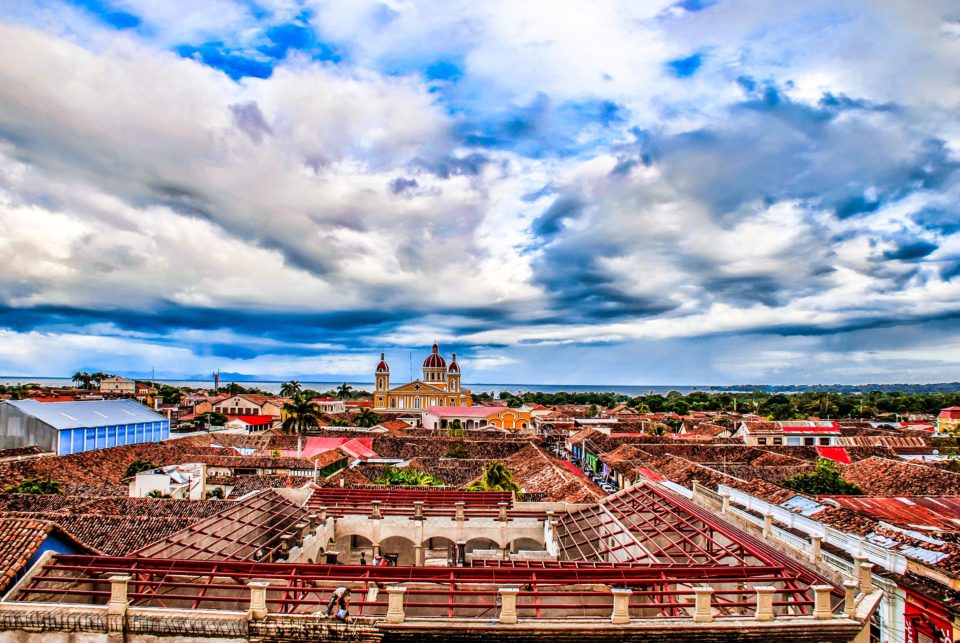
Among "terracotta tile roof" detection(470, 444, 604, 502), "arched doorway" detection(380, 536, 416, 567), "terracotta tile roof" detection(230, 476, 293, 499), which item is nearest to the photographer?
"arched doorway" detection(380, 536, 416, 567)

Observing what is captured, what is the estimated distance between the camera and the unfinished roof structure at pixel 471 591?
12000 millimetres

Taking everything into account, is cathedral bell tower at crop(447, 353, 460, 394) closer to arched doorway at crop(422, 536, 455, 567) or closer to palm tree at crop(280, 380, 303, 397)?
palm tree at crop(280, 380, 303, 397)

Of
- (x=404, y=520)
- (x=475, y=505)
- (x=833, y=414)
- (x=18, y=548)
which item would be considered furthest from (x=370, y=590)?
(x=833, y=414)

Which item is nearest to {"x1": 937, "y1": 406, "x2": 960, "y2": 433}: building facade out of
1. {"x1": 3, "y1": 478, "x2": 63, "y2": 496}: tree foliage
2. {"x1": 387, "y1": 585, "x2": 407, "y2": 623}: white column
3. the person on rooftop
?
{"x1": 387, "y1": 585, "x2": 407, "y2": 623}: white column

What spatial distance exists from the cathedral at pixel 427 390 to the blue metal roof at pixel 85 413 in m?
60.7

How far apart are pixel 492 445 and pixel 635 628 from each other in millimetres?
55284

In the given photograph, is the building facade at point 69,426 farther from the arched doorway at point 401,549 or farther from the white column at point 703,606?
the white column at point 703,606

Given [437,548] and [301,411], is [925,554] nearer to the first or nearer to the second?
[437,548]

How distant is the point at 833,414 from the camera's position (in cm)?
12900

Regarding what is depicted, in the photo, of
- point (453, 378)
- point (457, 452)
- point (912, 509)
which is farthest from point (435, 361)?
point (912, 509)

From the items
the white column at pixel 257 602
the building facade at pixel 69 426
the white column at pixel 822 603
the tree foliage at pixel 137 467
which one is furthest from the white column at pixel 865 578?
the building facade at pixel 69 426

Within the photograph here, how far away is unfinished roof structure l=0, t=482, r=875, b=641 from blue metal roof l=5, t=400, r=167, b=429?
125 ft

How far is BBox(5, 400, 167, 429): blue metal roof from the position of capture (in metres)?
48.0

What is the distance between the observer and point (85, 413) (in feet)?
171
